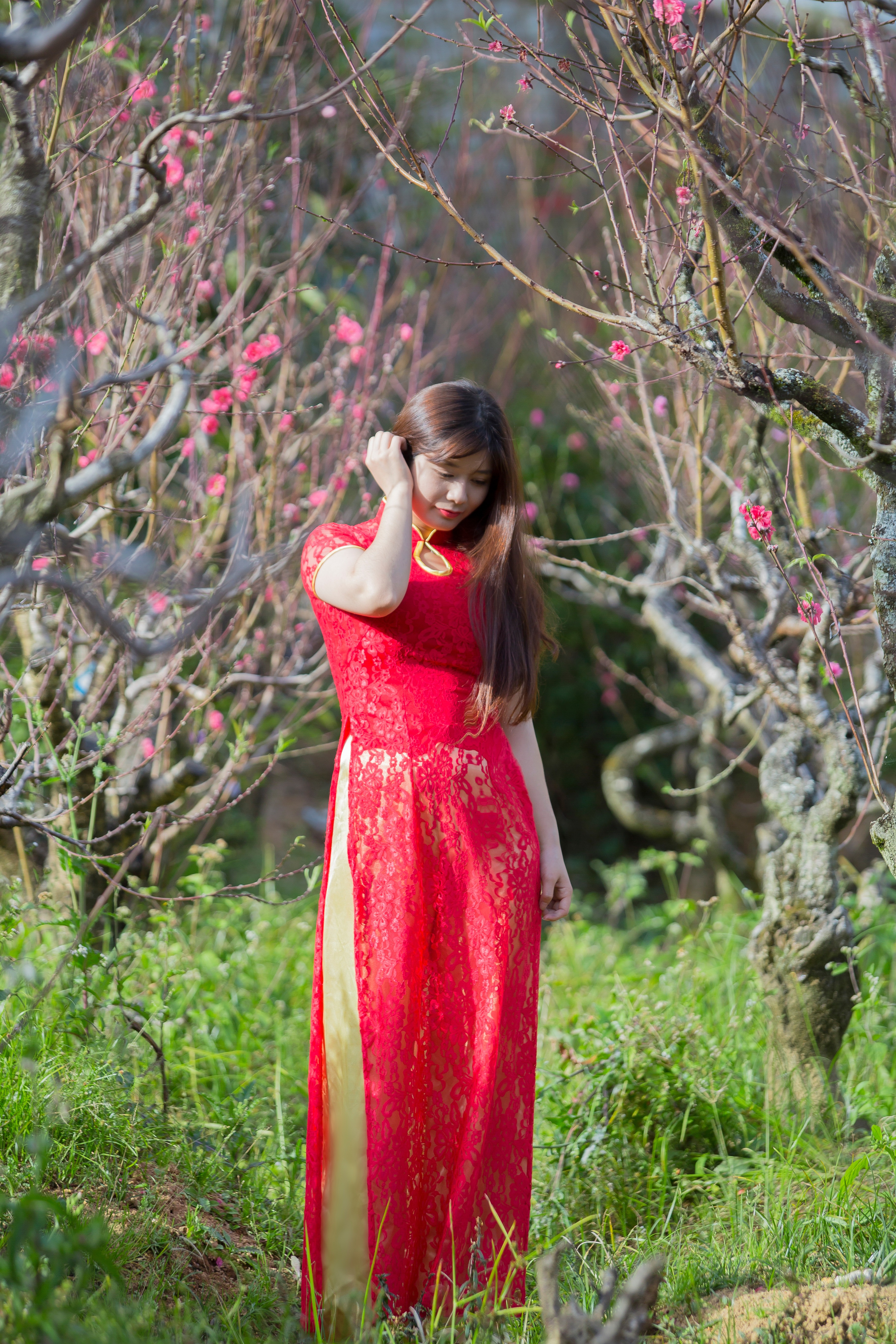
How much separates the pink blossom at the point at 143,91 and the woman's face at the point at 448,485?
3.59 ft

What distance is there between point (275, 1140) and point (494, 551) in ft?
4.70

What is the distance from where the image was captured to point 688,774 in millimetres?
5820

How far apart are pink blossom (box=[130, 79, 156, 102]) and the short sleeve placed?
1.11 meters

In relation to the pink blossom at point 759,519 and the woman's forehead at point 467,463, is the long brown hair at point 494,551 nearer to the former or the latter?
the woman's forehead at point 467,463

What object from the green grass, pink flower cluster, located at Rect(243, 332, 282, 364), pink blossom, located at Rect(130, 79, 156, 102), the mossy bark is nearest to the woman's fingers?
the green grass

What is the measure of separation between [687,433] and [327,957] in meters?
1.90

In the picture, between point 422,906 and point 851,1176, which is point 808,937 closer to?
point 851,1176

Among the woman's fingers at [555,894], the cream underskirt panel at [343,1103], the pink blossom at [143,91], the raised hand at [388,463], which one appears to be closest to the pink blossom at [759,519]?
the raised hand at [388,463]

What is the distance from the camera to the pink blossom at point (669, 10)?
1.55m

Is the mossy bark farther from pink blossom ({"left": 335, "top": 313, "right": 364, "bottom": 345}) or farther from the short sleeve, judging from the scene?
pink blossom ({"left": 335, "top": 313, "right": 364, "bottom": 345})

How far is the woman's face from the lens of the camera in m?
1.90

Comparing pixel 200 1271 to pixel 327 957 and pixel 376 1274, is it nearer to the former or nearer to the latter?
pixel 376 1274

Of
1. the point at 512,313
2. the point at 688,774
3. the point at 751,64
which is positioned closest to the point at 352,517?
the point at 751,64

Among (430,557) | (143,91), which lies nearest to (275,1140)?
(430,557)
